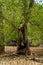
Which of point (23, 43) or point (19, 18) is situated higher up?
point (19, 18)

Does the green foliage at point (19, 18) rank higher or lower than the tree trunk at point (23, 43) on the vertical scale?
higher

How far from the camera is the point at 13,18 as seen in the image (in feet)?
35.7

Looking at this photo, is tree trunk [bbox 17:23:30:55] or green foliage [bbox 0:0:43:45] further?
tree trunk [bbox 17:23:30:55]

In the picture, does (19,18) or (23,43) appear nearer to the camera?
(19,18)

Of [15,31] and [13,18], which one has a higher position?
[13,18]

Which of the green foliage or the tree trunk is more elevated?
the green foliage

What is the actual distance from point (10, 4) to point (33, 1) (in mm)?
1890

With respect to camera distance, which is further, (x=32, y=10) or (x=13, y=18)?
(x=13, y=18)

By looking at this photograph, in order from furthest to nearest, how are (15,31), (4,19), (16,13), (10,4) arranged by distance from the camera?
(15,31) < (4,19) < (16,13) < (10,4)

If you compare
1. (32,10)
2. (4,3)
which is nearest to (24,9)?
(32,10)

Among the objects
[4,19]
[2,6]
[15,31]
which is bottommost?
[15,31]

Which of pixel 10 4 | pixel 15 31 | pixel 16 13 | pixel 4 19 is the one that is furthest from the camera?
pixel 15 31

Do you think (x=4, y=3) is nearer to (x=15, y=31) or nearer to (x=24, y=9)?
(x=24, y=9)

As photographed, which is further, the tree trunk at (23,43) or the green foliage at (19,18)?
the tree trunk at (23,43)
